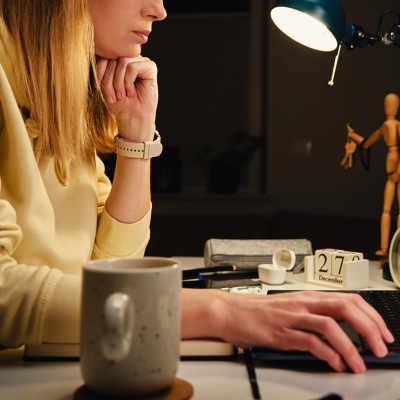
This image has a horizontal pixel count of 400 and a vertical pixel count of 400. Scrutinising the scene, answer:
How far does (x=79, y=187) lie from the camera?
106cm

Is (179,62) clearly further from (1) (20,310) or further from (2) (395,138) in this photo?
(1) (20,310)

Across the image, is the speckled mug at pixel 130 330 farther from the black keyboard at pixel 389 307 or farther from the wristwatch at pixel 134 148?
the wristwatch at pixel 134 148

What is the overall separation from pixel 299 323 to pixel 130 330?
0.72ft

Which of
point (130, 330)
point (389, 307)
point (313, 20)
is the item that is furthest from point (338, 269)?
point (130, 330)

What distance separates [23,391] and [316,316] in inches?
12.2

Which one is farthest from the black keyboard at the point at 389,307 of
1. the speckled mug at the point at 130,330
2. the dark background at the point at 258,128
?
the dark background at the point at 258,128

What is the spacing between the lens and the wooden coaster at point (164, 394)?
562mm

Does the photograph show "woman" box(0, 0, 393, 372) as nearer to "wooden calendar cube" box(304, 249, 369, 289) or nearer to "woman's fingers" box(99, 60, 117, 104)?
"woman's fingers" box(99, 60, 117, 104)

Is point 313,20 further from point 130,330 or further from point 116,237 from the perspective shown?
point 130,330

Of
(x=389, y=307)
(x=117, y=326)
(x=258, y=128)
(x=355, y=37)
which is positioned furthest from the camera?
(x=258, y=128)

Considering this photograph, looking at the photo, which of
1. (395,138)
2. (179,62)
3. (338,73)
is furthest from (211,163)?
(395,138)

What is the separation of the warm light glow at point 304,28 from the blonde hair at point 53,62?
1.72 ft

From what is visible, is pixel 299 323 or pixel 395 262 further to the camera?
pixel 395 262

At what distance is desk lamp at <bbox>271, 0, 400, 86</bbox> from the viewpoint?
121 centimetres
